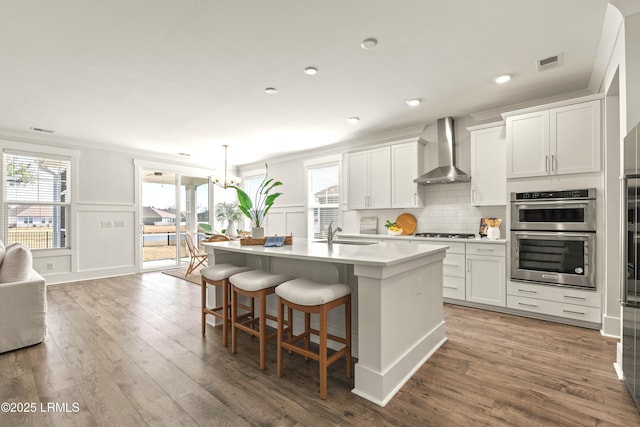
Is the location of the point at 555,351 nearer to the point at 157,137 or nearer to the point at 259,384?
the point at 259,384

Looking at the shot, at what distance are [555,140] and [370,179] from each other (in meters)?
2.46

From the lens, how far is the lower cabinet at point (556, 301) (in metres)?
3.01

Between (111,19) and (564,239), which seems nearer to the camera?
(111,19)

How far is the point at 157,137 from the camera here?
5.26 m

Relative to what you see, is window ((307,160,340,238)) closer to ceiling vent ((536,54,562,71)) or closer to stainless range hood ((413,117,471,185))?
stainless range hood ((413,117,471,185))

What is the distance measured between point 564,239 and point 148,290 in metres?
5.61

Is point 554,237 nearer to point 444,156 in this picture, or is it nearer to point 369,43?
point 444,156

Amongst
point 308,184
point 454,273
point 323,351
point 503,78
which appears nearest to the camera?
point 323,351

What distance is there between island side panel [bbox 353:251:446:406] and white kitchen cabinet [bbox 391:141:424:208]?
229 cm

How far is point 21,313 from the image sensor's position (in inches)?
105

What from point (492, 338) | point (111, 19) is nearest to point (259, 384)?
point (492, 338)

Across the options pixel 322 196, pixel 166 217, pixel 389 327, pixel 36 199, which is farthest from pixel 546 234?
pixel 36 199

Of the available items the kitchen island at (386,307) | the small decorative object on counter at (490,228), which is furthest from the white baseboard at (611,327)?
the kitchen island at (386,307)

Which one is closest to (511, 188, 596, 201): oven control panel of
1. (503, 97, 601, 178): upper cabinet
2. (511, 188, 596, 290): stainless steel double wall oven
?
(511, 188, 596, 290): stainless steel double wall oven
